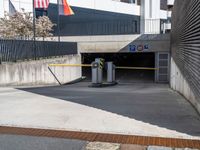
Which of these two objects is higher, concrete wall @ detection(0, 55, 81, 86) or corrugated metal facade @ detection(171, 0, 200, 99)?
corrugated metal facade @ detection(171, 0, 200, 99)

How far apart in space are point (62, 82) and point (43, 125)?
51.4 feet

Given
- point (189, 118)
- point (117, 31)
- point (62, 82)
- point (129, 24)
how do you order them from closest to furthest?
point (189, 118)
point (62, 82)
point (117, 31)
point (129, 24)

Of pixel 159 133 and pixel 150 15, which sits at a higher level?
pixel 150 15

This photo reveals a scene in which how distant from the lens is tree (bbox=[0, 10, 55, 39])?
23281mm

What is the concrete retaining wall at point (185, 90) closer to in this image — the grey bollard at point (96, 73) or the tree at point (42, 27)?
the grey bollard at point (96, 73)

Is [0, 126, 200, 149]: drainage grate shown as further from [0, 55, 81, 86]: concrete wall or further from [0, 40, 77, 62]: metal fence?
[0, 40, 77, 62]: metal fence

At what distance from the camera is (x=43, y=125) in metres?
6.82

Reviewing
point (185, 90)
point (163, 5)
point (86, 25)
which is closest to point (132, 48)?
point (86, 25)

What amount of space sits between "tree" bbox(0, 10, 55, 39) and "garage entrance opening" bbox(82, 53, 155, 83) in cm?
704

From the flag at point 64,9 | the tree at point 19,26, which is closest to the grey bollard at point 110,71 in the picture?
the tree at point 19,26

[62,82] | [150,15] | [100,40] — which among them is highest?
[150,15]

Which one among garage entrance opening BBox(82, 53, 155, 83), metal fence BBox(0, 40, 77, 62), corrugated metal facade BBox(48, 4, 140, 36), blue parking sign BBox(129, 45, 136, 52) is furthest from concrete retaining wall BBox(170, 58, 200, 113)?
corrugated metal facade BBox(48, 4, 140, 36)

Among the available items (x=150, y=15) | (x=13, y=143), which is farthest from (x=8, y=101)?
(x=150, y=15)

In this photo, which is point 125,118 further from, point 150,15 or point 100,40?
point 150,15
